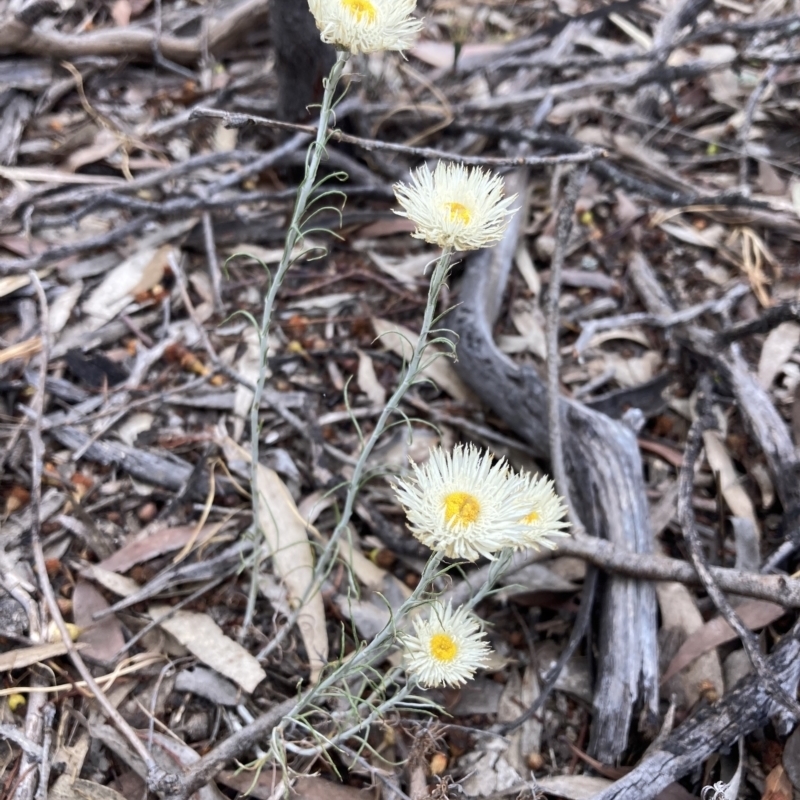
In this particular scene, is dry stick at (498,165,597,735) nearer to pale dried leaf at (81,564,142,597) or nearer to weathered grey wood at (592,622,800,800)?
weathered grey wood at (592,622,800,800)

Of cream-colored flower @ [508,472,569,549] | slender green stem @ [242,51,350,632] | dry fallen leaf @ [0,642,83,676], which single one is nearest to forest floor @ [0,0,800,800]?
dry fallen leaf @ [0,642,83,676]

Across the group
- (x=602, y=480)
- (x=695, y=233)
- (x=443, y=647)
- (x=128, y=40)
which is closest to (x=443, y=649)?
(x=443, y=647)

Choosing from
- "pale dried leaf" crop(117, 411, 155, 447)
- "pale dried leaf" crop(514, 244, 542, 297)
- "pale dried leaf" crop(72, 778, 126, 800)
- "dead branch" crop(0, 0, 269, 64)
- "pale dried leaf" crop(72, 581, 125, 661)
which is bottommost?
"pale dried leaf" crop(72, 778, 126, 800)

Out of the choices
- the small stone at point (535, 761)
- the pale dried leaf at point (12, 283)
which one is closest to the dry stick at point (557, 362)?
the small stone at point (535, 761)

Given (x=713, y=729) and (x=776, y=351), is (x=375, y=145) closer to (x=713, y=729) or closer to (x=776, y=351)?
(x=713, y=729)

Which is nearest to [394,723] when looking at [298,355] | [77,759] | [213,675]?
[213,675]

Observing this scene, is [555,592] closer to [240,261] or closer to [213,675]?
[213,675]
